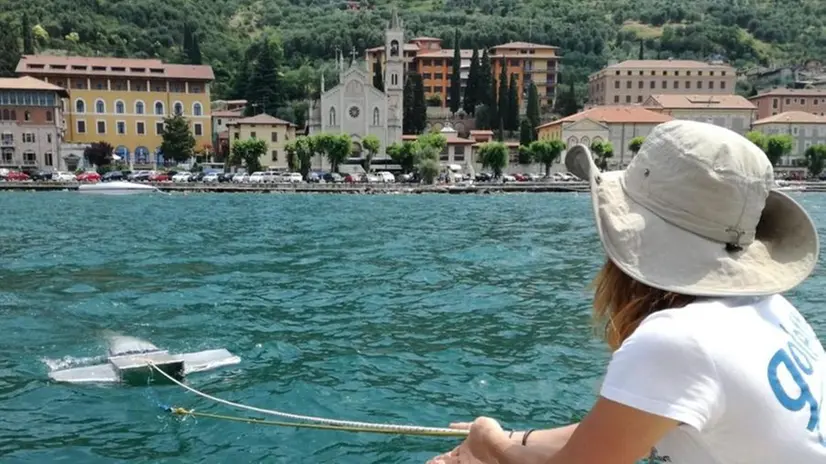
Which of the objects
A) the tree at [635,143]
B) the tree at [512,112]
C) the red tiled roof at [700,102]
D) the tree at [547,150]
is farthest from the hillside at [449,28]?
the tree at [635,143]

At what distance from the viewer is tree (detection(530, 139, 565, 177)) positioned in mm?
74625

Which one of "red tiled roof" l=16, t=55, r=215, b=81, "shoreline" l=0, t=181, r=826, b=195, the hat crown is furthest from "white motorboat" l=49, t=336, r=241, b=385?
"red tiled roof" l=16, t=55, r=215, b=81

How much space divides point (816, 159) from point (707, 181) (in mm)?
85243

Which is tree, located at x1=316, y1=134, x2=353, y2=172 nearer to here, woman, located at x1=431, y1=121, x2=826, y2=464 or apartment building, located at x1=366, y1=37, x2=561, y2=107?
apartment building, located at x1=366, y1=37, x2=561, y2=107

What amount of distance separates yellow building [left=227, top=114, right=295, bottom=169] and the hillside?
91.7 feet

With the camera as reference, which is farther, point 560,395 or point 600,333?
point 560,395

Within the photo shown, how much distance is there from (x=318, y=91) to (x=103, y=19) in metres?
57.0

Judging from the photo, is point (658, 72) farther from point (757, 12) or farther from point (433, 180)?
point (757, 12)

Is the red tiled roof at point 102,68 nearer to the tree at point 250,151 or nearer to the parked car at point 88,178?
the tree at point 250,151

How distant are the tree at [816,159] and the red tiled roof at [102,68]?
205 ft

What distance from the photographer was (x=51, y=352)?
30.0 feet

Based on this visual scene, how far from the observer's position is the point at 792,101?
10194 cm

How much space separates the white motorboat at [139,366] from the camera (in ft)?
25.6

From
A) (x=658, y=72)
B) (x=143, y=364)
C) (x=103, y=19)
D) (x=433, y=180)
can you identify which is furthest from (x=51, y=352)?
(x=103, y=19)
